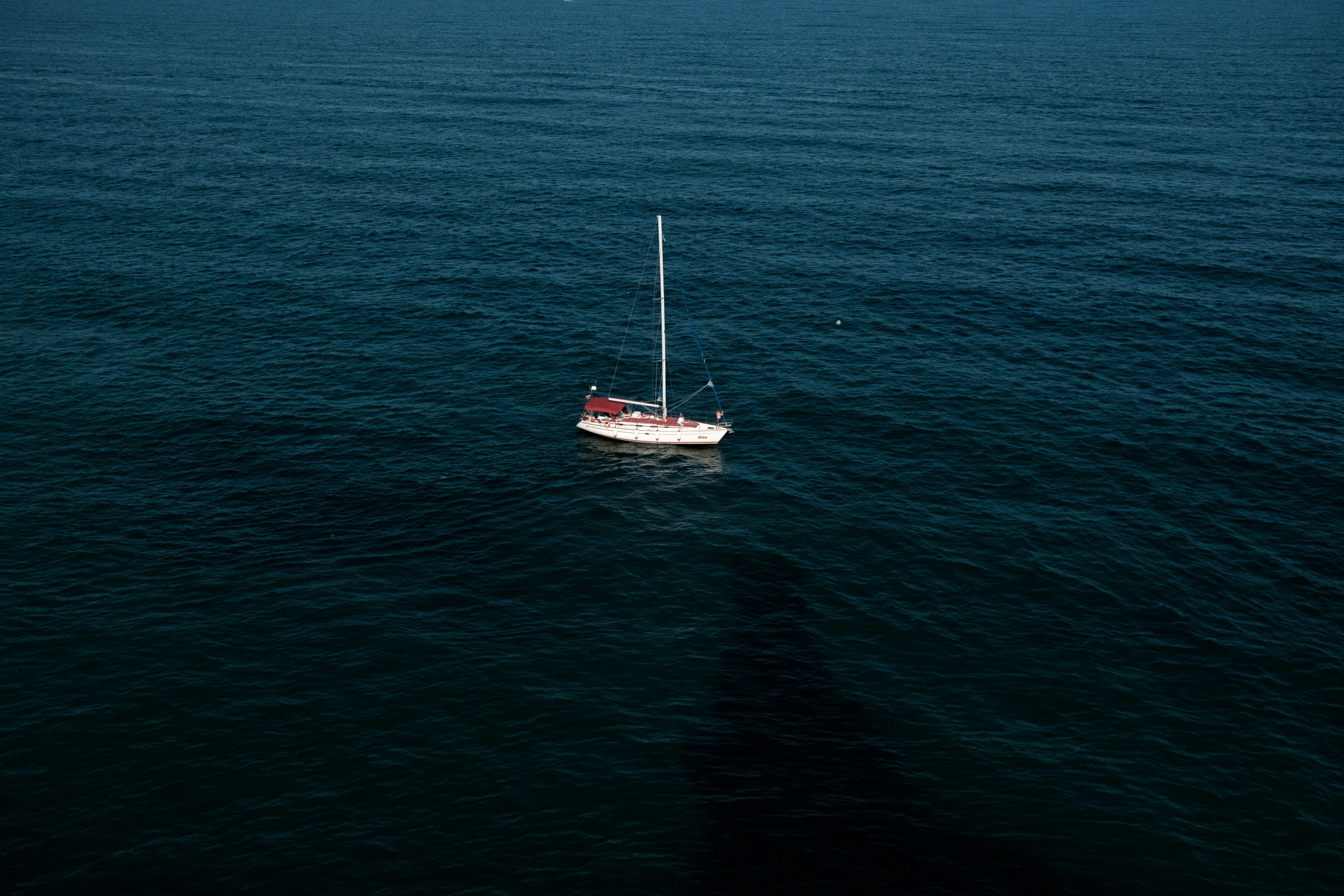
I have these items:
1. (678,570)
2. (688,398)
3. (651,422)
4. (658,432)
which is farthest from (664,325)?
(678,570)

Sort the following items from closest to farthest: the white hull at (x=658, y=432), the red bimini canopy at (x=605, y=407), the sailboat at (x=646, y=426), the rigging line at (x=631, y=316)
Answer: the white hull at (x=658, y=432) → the sailboat at (x=646, y=426) → the red bimini canopy at (x=605, y=407) → the rigging line at (x=631, y=316)

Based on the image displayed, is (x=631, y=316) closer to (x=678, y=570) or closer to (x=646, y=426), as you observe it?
(x=646, y=426)

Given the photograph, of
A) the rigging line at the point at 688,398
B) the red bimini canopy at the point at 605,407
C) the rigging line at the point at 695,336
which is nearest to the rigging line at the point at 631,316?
the rigging line at the point at 695,336

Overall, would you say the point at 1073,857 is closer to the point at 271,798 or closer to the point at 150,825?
the point at 271,798

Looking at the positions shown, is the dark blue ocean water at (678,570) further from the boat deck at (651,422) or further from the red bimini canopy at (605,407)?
the red bimini canopy at (605,407)

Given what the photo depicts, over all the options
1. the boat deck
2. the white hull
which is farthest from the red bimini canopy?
the white hull
